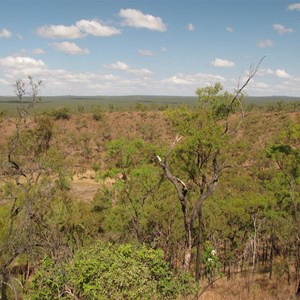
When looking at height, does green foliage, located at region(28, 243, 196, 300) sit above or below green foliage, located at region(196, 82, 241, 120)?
below

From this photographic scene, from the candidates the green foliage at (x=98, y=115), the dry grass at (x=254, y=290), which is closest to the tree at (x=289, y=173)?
the dry grass at (x=254, y=290)

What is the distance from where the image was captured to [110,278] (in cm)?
918

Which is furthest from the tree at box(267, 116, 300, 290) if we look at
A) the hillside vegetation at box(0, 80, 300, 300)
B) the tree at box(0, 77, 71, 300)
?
the tree at box(0, 77, 71, 300)

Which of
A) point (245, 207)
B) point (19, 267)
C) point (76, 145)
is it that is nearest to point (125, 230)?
point (245, 207)

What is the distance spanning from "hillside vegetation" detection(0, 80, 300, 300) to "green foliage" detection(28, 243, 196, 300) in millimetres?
37

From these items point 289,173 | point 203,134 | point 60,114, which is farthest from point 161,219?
point 60,114

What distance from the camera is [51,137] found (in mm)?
80750

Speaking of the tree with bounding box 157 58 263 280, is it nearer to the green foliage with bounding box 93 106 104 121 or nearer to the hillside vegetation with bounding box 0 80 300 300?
the hillside vegetation with bounding box 0 80 300 300

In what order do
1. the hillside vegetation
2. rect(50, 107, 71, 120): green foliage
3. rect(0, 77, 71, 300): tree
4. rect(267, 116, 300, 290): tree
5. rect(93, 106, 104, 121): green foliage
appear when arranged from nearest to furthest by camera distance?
the hillside vegetation < rect(0, 77, 71, 300): tree < rect(267, 116, 300, 290): tree < rect(50, 107, 71, 120): green foliage < rect(93, 106, 104, 121): green foliage

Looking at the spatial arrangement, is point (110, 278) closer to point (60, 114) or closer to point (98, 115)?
point (98, 115)

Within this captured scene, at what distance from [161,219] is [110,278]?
59.0ft

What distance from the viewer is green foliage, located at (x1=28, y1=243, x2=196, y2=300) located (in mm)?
9227

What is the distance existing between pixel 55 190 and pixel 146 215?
6.97 meters

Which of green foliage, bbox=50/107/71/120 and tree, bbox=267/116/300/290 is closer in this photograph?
tree, bbox=267/116/300/290
